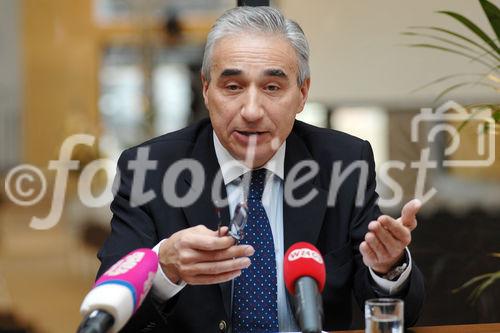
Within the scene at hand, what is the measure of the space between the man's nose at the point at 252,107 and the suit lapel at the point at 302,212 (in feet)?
0.75

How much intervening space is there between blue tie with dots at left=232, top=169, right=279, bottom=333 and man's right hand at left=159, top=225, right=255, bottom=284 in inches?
12.5

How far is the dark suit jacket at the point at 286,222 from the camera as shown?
6.37 ft

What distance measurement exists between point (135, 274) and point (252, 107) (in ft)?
2.11

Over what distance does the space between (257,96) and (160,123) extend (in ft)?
3.87

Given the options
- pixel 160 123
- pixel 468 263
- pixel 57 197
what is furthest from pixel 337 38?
pixel 57 197

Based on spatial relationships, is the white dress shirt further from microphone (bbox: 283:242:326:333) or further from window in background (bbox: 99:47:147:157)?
window in background (bbox: 99:47:147:157)

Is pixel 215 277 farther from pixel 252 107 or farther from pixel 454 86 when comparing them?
pixel 454 86

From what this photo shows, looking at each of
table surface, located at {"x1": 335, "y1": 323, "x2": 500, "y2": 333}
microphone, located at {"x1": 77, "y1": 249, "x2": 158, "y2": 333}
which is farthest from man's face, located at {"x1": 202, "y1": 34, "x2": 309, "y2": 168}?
microphone, located at {"x1": 77, "y1": 249, "x2": 158, "y2": 333}

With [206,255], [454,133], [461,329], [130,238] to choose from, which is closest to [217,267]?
[206,255]

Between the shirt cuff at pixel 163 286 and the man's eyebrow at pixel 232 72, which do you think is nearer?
the shirt cuff at pixel 163 286

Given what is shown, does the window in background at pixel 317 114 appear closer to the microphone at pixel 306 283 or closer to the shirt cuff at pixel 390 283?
the shirt cuff at pixel 390 283

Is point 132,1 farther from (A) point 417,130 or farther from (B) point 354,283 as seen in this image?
(B) point 354,283

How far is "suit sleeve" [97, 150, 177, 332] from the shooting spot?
5.93 ft

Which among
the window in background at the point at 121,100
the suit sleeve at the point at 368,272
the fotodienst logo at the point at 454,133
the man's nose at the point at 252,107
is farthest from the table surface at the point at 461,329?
the window in background at the point at 121,100
